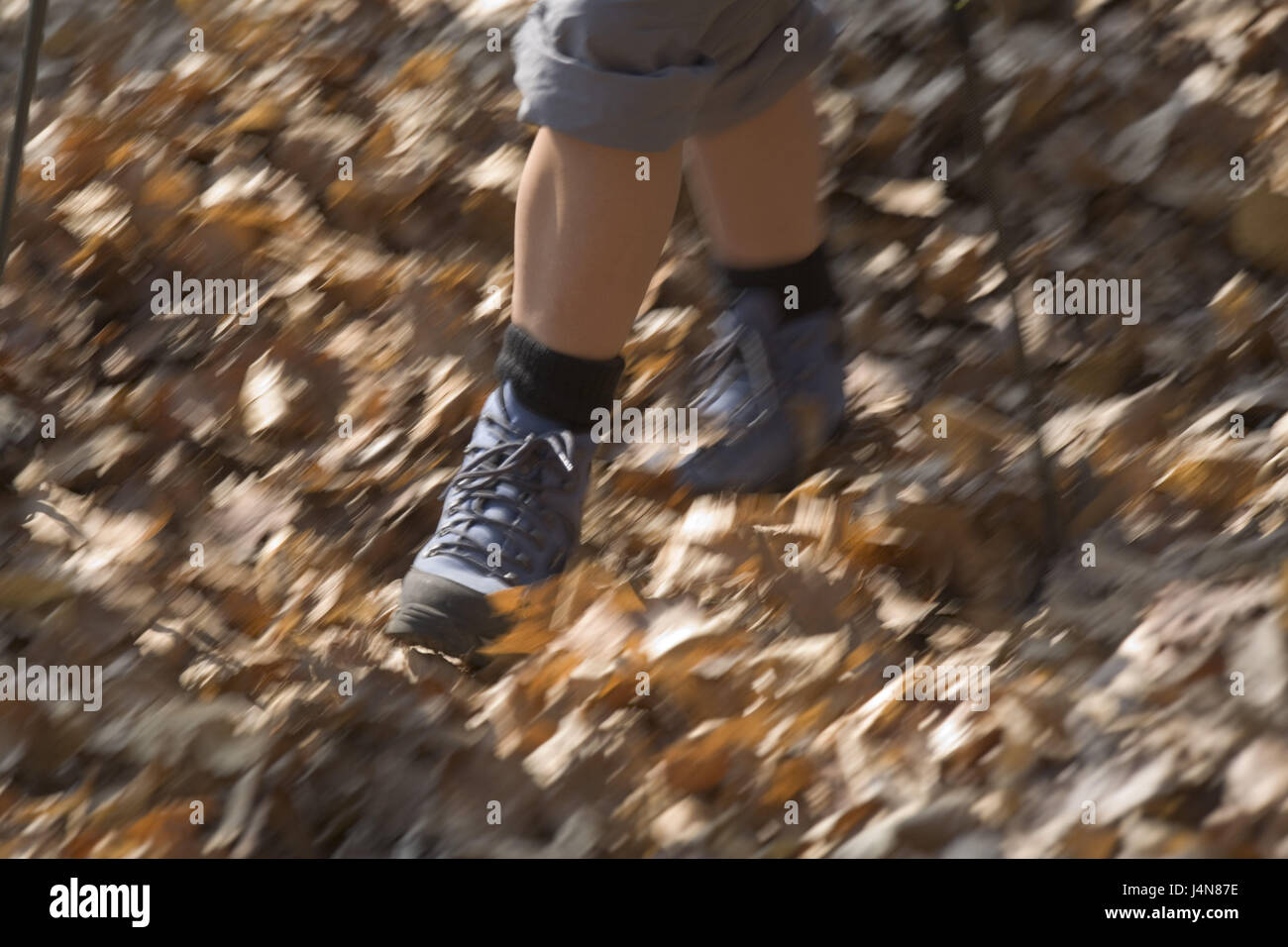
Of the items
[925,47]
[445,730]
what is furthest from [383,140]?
[445,730]

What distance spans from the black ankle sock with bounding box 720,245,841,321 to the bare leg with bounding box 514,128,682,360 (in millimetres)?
315

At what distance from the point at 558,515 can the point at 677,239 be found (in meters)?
0.78

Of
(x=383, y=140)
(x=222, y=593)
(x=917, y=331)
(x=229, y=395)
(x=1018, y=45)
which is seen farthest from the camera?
(x=383, y=140)

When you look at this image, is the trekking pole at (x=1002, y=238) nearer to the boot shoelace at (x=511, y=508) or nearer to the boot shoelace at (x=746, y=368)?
the boot shoelace at (x=746, y=368)

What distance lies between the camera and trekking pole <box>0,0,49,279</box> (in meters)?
1.46

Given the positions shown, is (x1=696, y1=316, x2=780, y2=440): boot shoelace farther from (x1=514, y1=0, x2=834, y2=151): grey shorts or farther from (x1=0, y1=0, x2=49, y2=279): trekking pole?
(x1=0, y1=0, x2=49, y2=279): trekking pole

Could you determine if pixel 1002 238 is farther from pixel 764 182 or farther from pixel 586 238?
pixel 586 238

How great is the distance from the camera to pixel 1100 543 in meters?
1.56

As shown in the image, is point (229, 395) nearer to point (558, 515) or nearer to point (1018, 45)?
point (558, 515)

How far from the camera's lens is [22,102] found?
154 centimetres

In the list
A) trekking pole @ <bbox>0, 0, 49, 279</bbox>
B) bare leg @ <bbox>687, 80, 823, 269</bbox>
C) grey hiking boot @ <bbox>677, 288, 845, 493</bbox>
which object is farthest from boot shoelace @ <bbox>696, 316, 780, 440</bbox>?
trekking pole @ <bbox>0, 0, 49, 279</bbox>

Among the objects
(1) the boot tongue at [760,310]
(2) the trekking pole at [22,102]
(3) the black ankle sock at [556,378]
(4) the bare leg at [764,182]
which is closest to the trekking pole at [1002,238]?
(4) the bare leg at [764,182]

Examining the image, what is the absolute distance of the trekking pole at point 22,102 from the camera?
1.46m

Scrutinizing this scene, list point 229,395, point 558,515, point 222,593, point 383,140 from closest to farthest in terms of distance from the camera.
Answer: point 558,515 < point 222,593 < point 229,395 < point 383,140
